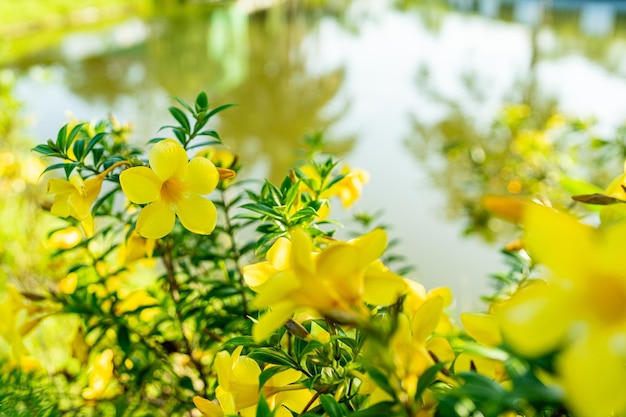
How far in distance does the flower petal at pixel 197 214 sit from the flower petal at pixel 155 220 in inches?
0.5

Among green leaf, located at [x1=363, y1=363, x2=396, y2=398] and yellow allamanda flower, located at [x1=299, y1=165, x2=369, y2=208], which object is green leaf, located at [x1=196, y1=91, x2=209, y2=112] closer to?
yellow allamanda flower, located at [x1=299, y1=165, x2=369, y2=208]

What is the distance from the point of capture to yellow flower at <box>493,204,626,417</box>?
0.24 m

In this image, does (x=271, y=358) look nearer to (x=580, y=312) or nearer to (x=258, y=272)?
(x=258, y=272)

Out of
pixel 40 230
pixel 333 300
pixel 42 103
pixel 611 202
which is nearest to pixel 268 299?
pixel 333 300

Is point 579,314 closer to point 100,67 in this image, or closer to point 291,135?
point 291,135

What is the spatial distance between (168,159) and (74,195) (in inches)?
5.0

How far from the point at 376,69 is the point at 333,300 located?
28.8 ft

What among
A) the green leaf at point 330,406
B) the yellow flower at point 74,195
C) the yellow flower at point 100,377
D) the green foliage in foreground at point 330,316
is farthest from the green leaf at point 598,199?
the yellow flower at point 100,377

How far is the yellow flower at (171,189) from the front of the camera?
55 centimetres

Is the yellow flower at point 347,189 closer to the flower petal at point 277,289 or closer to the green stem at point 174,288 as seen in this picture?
the green stem at point 174,288

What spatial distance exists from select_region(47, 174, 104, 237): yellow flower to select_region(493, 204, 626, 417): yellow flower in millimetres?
490

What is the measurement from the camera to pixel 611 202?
19.0 inches

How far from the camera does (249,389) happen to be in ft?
1.57

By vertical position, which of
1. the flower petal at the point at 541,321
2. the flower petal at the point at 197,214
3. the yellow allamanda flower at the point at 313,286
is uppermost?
the flower petal at the point at 541,321
